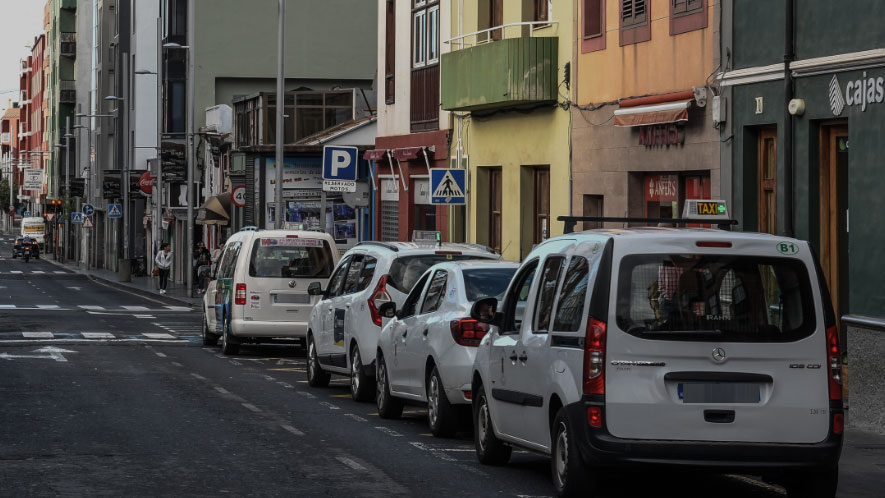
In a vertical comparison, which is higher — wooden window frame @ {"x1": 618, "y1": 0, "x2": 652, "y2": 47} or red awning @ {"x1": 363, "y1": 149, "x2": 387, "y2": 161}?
wooden window frame @ {"x1": 618, "y1": 0, "x2": 652, "y2": 47}

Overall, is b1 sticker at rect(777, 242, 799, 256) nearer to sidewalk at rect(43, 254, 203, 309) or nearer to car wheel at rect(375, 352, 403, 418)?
car wheel at rect(375, 352, 403, 418)

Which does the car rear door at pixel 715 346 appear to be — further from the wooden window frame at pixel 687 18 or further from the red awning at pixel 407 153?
the red awning at pixel 407 153

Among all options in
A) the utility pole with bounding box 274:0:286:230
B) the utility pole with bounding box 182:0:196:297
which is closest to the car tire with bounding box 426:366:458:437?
the utility pole with bounding box 274:0:286:230

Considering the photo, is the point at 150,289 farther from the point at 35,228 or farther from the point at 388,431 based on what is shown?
the point at 35,228

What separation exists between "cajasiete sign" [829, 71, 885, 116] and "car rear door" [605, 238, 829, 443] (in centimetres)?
632

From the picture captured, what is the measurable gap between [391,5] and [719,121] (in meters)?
18.9

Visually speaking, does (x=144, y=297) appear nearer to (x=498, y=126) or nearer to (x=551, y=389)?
(x=498, y=126)

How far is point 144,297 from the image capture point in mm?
54469

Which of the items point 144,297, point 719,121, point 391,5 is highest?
point 391,5

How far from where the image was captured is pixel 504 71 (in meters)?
27.5

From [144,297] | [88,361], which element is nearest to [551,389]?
[88,361]

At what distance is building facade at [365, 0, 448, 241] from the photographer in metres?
34.0

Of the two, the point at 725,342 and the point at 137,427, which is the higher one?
the point at 725,342

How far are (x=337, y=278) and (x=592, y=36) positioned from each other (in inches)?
295
